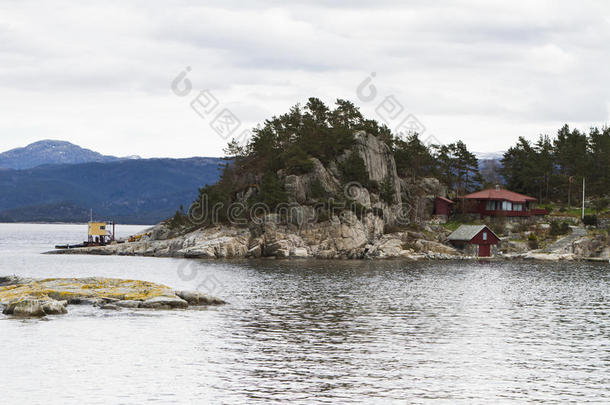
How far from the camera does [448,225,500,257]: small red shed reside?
12588cm

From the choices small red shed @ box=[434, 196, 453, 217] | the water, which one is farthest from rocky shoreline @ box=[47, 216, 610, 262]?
the water

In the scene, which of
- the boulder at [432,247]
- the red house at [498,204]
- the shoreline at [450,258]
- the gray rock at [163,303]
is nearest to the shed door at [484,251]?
the shoreline at [450,258]

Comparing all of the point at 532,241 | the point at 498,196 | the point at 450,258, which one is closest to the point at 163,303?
the point at 450,258

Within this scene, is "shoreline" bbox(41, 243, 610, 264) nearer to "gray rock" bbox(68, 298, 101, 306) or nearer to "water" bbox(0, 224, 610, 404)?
"water" bbox(0, 224, 610, 404)

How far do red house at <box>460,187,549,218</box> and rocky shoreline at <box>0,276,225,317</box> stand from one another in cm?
9383

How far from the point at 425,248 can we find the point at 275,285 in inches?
2295

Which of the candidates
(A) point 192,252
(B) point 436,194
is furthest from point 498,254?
(A) point 192,252

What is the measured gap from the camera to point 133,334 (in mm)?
41875

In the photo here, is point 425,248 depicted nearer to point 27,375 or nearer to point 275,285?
point 275,285

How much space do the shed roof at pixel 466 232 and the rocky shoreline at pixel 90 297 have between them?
7807cm

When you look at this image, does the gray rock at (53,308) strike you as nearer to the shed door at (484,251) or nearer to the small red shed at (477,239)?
the small red shed at (477,239)

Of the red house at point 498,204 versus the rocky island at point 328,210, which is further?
the red house at point 498,204

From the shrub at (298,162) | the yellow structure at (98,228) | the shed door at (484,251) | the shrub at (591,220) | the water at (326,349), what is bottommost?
the water at (326,349)

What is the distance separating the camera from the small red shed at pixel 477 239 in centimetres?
12588
